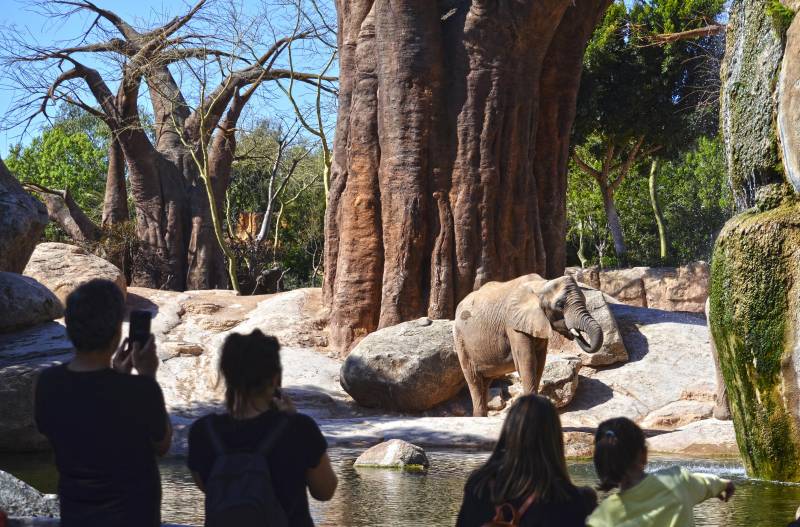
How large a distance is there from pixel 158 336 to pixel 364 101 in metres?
4.95

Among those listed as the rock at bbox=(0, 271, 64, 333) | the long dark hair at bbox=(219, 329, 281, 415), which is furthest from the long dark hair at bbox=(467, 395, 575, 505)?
the rock at bbox=(0, 271, 64, 333)

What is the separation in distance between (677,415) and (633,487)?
9.76 metres

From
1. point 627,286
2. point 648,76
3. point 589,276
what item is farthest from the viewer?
point 648,76

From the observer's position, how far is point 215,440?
10.7 feet

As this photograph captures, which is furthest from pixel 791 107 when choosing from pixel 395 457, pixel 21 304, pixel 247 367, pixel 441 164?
pixel 441 164

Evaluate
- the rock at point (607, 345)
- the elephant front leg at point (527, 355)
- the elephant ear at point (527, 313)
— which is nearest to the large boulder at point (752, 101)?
the elephant ear at point (527, 313)

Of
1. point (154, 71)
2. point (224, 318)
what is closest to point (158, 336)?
point (224, 318)

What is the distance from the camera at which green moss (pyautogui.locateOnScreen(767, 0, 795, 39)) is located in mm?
7746

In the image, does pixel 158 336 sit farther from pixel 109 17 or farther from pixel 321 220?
pixel 321 220

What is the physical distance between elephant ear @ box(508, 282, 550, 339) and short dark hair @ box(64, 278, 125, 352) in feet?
28.4

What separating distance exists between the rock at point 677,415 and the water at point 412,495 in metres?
3.19

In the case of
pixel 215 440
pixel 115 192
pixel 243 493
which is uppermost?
pixel 115 192

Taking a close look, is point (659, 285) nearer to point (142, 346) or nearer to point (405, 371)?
point (405, 371)

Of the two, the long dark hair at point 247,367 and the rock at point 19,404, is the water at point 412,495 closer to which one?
the rock at point 19,404
